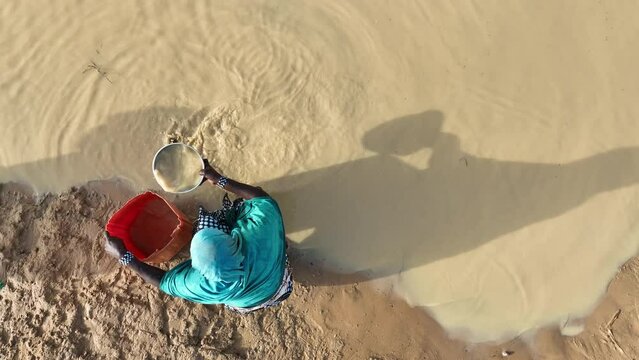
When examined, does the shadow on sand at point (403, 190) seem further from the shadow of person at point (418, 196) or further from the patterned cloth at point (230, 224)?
the patterned cloth at point (230, 224)

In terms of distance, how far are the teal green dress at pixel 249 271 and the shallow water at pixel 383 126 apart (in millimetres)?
673

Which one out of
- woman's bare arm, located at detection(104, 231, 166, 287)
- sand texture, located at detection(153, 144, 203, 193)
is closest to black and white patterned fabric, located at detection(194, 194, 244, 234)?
sand texture, located at detection(153, 144, 203, 193)

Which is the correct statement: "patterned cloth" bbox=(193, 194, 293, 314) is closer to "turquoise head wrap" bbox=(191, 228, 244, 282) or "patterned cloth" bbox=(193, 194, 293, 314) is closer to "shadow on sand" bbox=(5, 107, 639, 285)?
"shadow on sand" bbox=(5, 107, 639, 285)

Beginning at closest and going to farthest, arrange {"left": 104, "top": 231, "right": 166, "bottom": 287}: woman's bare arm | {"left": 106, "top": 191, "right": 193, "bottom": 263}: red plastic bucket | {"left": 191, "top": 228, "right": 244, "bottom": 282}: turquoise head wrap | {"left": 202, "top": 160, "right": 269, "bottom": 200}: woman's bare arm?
{"left": 191, "top": 228, "right": 244, "bottom": 282}: turquoise head wrap
{"left": 104, "top": 231, "right": 166, "bottom": 287}: woman's bare arm
{"left": 202, "top": 160, "right": 269, "bottom": 200}: woman's bare arm
{"left": 106, "top": 191, "right": 193, "bottom": 263}: red plastic bucket

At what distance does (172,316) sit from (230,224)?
799 millimetres

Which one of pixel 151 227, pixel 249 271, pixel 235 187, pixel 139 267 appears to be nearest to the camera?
pixel 249 271

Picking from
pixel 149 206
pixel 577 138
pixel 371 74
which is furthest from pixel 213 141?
pixel 577 138

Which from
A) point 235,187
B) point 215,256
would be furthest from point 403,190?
point 215,256

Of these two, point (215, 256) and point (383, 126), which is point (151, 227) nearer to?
point (215, 256)

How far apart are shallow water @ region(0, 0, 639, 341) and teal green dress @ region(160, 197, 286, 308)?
673 mm

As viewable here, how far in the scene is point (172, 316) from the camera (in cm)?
352

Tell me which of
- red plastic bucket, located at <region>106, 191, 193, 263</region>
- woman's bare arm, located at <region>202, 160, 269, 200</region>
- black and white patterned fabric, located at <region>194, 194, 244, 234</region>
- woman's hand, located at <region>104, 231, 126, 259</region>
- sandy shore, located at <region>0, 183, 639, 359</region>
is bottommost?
sandy shore, located at <region>0, 183, 639, 359</region>

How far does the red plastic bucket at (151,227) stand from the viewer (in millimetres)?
3326

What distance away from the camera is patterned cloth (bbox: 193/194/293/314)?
313 centimetres
